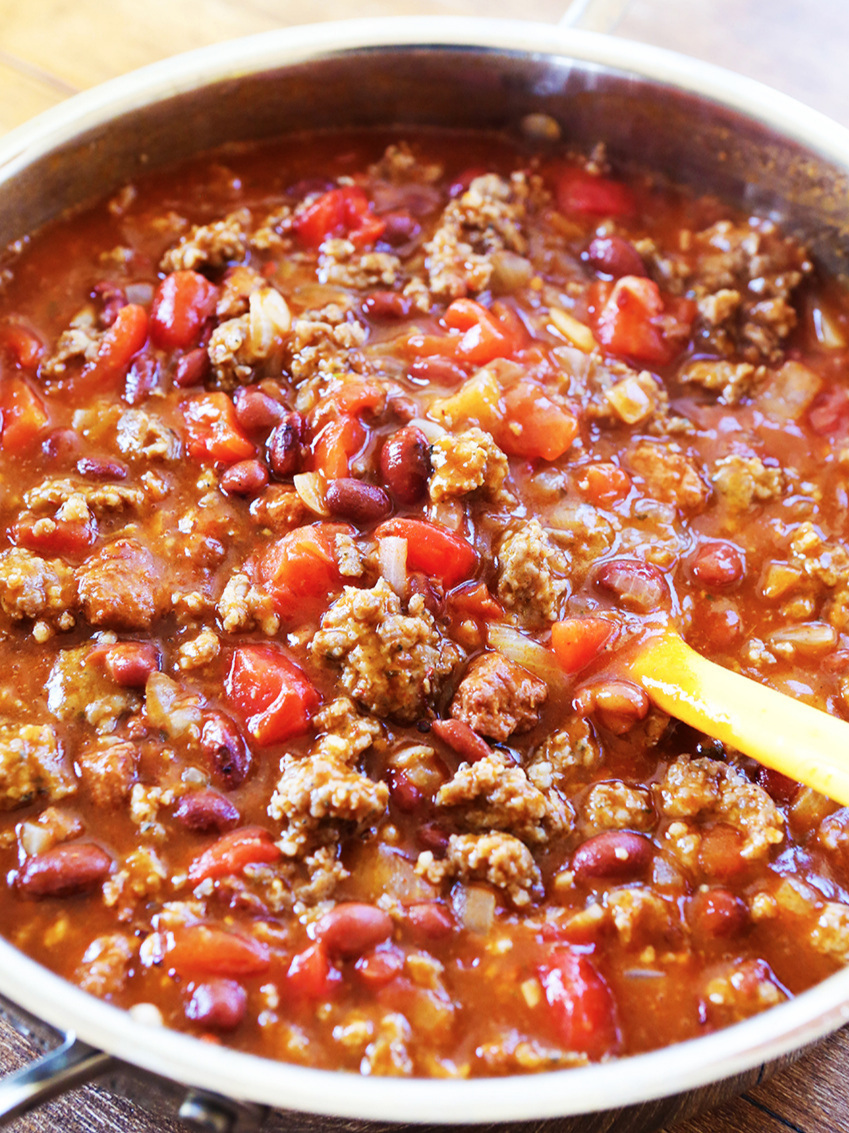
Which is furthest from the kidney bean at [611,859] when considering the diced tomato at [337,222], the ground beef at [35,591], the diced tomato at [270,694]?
the diced tomato at [337,222]

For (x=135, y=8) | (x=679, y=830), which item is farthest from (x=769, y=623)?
(x=135, y=8)

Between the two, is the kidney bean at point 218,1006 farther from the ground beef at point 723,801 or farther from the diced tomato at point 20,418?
the diced tomato at point 20,418

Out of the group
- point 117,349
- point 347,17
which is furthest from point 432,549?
point 347,17

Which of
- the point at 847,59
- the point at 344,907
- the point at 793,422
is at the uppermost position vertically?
the point at 847,59

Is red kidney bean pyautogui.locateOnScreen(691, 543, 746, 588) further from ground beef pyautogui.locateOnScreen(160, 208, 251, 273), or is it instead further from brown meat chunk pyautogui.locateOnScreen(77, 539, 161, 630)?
ground beef pyautogui.locateOnScreen(160, 208, 251, 273)

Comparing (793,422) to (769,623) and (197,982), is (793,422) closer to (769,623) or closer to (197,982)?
(769,623)

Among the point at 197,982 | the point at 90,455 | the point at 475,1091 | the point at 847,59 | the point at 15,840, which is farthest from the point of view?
the point at 847,59

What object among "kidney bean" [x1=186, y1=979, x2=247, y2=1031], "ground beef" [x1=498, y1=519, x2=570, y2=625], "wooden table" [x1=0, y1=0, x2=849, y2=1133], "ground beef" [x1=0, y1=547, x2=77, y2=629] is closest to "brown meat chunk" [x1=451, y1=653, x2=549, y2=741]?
"ground beef" [x1=498, y1=519, x2=570, y2=625]
